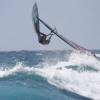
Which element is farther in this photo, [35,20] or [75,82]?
[35,20]

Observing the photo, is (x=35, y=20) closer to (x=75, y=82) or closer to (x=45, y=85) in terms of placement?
(x=75, y=82)

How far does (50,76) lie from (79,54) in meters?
20.1

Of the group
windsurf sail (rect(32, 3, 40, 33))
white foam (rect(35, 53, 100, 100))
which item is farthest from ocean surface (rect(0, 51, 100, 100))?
windsurf sail (rect(32, 3, 40, 33))

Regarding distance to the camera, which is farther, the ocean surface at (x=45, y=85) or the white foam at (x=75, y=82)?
the white foam at (x=75, y=82)

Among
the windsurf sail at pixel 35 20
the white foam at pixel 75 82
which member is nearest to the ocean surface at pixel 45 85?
the white foam at pixel 75 82

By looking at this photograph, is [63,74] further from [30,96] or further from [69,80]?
[30,96]

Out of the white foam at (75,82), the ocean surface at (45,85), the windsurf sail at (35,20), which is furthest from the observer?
the windsurf sail at (35,20)

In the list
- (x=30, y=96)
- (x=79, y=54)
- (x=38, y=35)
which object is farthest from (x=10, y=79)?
(x=79, y=54)

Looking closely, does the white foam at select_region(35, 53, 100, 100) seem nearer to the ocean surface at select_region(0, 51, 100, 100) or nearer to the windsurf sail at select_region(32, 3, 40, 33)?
the ocean surface at select_region(0, 51, 100, 100)

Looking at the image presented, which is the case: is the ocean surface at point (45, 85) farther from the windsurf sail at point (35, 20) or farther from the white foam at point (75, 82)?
the windsurf sail at point (35, 20)

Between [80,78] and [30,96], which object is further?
[80,78]

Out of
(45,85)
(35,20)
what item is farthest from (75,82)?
(35,20)

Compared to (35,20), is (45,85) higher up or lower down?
lower down

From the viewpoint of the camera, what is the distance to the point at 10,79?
66.8 ft
